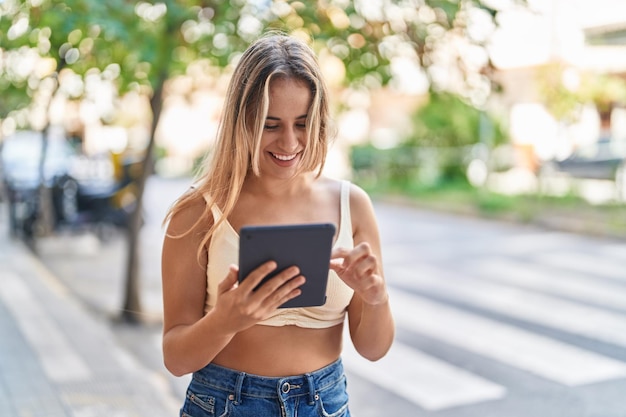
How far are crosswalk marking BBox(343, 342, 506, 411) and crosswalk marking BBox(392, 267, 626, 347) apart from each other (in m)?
1.58

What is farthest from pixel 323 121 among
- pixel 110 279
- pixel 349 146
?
pixel 349 146

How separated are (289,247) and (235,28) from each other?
4.48 metres

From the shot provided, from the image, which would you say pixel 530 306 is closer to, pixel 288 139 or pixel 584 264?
pixel 584 264

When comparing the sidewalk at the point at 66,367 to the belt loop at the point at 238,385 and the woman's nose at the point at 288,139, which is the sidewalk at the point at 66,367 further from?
the woman's nose at the point at 288,139

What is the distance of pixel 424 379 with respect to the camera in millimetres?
5637

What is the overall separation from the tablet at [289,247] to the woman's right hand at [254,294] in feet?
0.05

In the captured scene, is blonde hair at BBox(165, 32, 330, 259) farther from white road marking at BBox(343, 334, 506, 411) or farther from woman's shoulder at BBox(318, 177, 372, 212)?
white road marking at BBox(343, 334, 506, 411)

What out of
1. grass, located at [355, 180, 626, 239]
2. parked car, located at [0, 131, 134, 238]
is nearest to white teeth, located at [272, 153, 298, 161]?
parked car, located at [0, 131, 134, 238]

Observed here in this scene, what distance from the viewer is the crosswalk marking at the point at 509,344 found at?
576 cm

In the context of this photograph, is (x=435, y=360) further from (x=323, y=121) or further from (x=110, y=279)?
(x=110, y=279)

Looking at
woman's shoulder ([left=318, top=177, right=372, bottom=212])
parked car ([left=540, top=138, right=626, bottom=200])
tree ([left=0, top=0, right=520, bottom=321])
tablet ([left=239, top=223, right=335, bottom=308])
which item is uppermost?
tree ([left=0, top=0, right=520, bottom=321])

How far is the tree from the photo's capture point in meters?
4.62

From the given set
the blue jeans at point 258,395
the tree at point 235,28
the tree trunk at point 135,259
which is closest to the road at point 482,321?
the tree trunk at point 135,259

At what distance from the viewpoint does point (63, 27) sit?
4.44 meters
